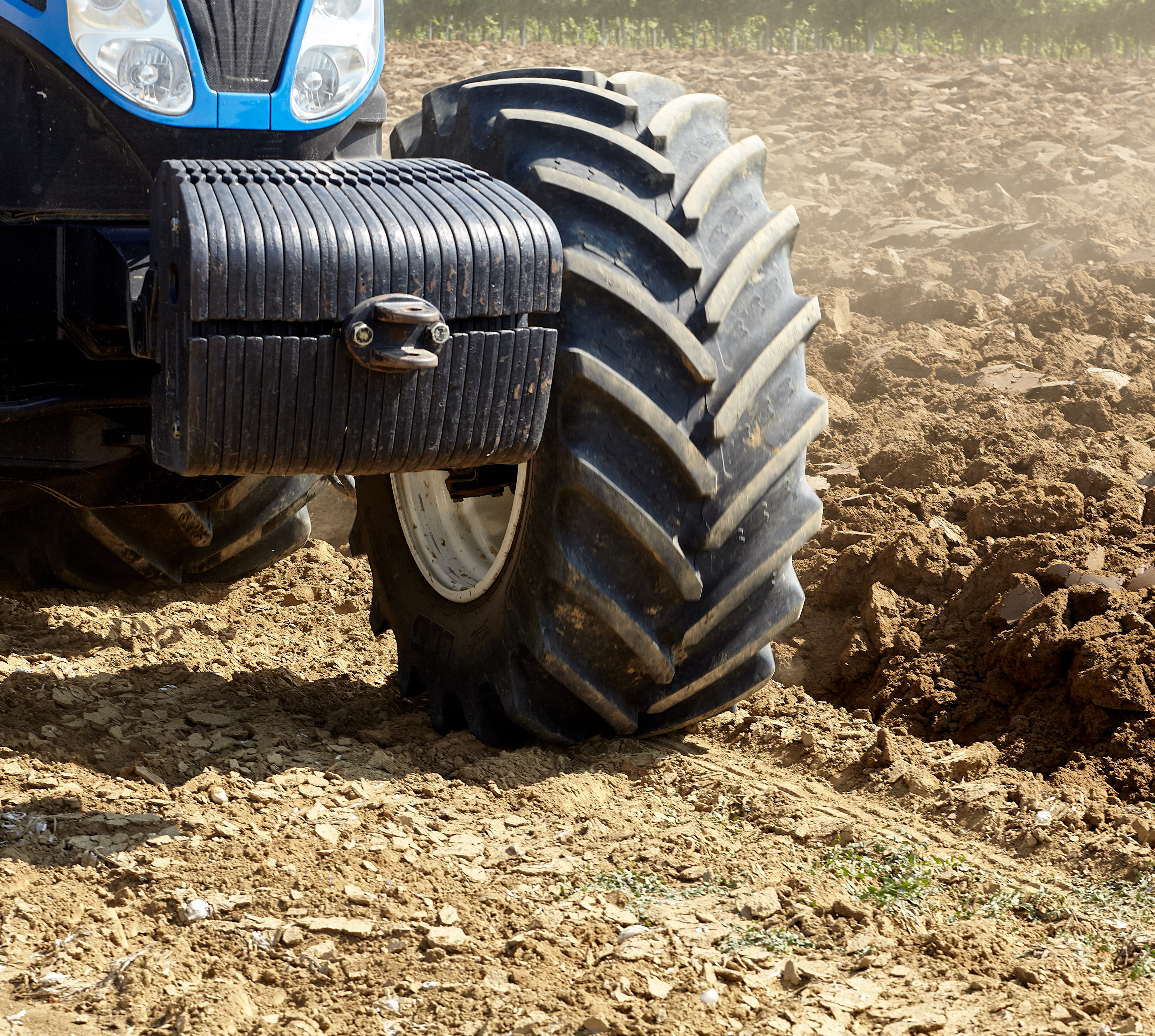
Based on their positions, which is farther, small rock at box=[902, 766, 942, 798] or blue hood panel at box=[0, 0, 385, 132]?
small rock at box=[902, 766, 942, 798]

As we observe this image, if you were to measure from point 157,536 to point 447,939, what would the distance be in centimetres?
235

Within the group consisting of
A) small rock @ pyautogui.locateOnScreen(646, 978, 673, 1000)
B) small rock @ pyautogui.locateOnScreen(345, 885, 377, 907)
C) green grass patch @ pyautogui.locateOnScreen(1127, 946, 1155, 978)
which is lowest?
small rock @ pyautogui.locateOnScreen(345, 885, 377, 907)

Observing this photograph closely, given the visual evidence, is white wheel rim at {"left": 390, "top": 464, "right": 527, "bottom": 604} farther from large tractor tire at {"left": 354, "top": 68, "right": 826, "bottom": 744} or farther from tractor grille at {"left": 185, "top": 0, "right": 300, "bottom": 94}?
tractor grille at {"left": 185, "top": 0, "right": 300, "bottom": 94}

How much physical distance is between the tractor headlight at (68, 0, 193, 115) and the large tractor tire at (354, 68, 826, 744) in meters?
0.54

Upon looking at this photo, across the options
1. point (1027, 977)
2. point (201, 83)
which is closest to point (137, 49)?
point (201, 83)

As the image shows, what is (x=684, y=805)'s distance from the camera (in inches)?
112

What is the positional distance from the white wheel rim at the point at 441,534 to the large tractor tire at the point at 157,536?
0.75 m

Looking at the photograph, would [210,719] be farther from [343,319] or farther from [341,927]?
[343,319]

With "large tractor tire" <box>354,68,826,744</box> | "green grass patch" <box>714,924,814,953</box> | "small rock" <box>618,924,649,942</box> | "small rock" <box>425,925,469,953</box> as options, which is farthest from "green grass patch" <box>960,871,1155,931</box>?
"small rock" <box>425,925,469,953</box>

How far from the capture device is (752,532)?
2.80m

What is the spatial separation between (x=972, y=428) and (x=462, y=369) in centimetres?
337

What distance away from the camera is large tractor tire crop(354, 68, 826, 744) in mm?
2646

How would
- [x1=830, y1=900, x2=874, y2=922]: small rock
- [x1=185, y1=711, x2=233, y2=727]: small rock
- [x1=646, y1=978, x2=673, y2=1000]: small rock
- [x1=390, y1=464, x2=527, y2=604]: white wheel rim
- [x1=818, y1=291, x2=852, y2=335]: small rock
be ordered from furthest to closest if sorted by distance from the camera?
[x1=818, y1=291, x2=852, y2=335]: small rock
[x1=390, y1=464, x2=527, y2=604]: white wheel rim
[x1=185, y1=711, x2=233, y2=727]: small rock
[x1=830, y1=900, x2=874, y2=922]: small rock
[x1=646, y1=978, x2=673, y2=1000]: small rock

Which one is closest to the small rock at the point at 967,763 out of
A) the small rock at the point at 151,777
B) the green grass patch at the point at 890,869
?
the green grass patch at the point at 890,869
